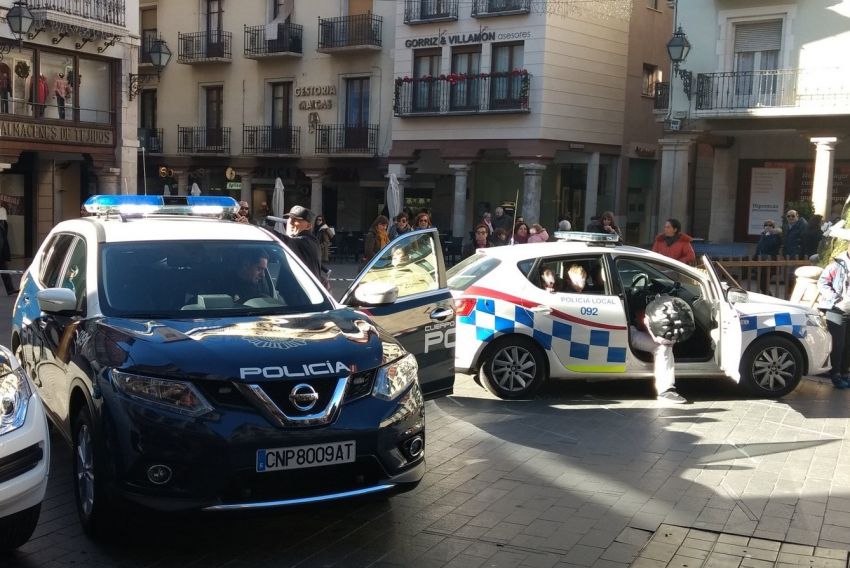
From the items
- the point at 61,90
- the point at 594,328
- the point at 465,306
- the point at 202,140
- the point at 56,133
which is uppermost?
the point at 61,90

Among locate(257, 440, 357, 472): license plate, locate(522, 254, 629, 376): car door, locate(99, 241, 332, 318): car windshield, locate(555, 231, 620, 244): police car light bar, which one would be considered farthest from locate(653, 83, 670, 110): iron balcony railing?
locate(257, 440, 357, 472): license plate

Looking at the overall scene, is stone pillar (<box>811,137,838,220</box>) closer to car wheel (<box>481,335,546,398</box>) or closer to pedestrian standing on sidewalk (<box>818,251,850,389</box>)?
pedestrian standing on sidewalk (<box>818,251,850,389</box>)

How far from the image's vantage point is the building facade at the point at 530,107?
98.8ft

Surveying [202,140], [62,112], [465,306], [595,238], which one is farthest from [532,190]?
[465,306]

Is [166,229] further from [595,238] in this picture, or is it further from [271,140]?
[271,140]

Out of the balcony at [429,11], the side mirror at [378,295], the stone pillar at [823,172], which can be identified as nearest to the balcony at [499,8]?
the balcony at [429,11]

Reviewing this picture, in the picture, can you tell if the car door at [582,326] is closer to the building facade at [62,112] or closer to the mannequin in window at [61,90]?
the building facade at [62,112]

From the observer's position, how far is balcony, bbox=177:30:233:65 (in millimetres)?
37656

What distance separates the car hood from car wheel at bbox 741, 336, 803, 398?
5190mm

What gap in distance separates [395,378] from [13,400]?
1951 millimetres

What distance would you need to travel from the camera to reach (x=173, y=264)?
6055mm

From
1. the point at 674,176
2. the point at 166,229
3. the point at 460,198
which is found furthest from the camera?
the point at 460,198

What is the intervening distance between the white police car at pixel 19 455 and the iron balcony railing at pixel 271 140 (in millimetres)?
32042

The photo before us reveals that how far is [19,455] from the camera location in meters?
4.53
